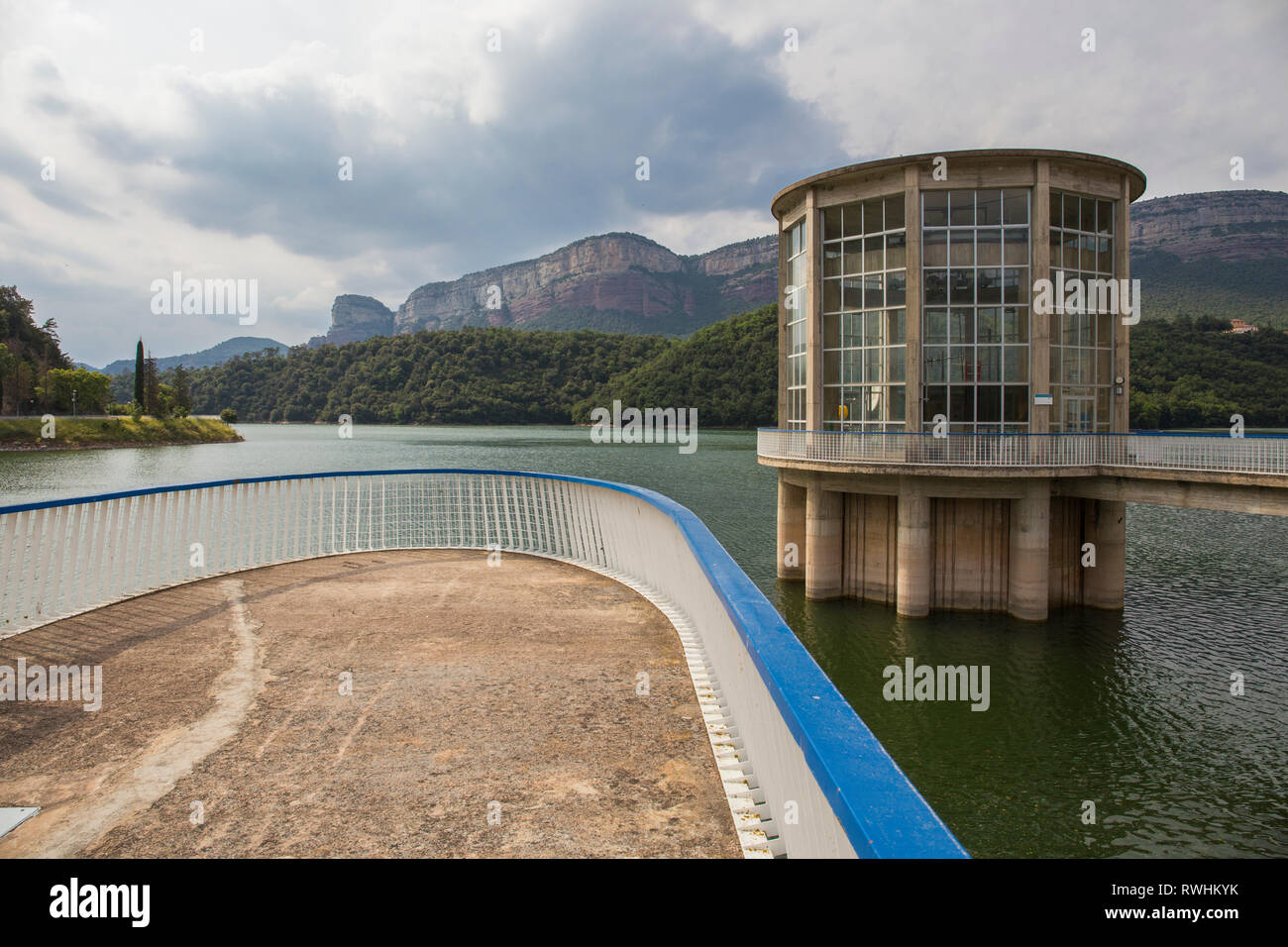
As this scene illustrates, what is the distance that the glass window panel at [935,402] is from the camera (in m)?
22.3

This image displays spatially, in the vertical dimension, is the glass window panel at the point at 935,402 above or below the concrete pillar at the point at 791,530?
above

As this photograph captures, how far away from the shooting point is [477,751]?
178 inches

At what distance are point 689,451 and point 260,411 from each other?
14234 centimetres

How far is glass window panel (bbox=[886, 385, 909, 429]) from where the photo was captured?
22.8 metres

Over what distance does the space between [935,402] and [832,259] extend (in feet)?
18.4

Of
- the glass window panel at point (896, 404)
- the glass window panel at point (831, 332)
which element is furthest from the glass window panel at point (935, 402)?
the glass window panel at point (831, 332)

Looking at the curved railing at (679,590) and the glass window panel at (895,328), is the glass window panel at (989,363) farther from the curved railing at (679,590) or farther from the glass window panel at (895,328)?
the curved railing at (679,590)

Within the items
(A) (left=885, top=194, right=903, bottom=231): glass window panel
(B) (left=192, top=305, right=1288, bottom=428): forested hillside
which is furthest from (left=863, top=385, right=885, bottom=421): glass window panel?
(B) (left=192, top=305, right=1288, bottom=428): forested hillside

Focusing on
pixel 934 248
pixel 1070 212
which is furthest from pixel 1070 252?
pixel 934 248

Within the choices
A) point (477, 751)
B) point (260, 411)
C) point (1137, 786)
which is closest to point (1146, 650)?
point (1137, 786)

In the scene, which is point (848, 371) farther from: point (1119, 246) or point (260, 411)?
point (260, 411)

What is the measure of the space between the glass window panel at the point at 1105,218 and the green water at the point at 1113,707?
1122 centimetres

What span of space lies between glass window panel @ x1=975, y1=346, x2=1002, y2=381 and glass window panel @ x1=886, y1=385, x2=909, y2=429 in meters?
2.09

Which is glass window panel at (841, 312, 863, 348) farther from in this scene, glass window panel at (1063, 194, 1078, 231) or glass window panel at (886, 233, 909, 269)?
glass window panel at (1063, 194, 1078, 231)
